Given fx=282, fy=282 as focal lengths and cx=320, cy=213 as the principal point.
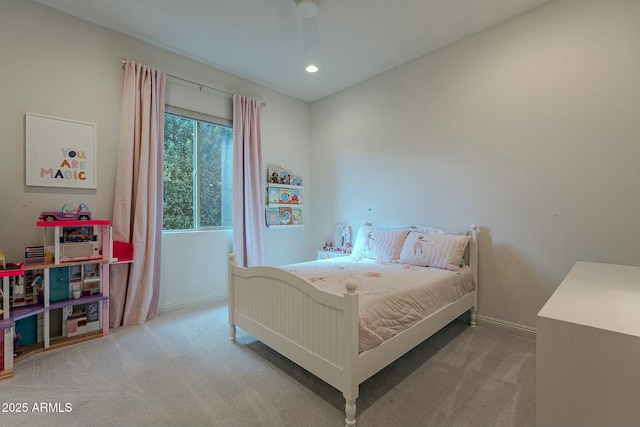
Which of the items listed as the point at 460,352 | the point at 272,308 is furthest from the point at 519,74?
the point at 272,308

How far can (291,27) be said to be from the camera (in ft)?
8.61

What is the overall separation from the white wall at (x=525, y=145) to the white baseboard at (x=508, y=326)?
0.05 m

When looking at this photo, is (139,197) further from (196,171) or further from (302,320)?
(302,320)

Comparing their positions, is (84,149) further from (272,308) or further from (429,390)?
(429,390)

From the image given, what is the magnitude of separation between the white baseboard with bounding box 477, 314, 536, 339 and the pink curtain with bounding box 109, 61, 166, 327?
329cm

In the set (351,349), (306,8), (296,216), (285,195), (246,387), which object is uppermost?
(306,8)

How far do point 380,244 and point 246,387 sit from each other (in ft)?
6.16

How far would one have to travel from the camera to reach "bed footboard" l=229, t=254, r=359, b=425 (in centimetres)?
145

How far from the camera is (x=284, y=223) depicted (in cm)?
405

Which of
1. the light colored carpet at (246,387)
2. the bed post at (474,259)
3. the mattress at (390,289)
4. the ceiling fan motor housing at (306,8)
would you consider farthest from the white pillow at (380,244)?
the ceiling fan motor housing at (306,8)

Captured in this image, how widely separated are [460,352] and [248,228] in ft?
8.36

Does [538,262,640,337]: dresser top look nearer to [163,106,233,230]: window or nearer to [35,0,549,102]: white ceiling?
[35,0,549,102]: white ceiling

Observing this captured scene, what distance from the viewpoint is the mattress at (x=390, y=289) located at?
1.63 metres

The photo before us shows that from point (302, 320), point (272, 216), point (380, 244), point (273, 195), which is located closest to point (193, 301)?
point (272, 216)
